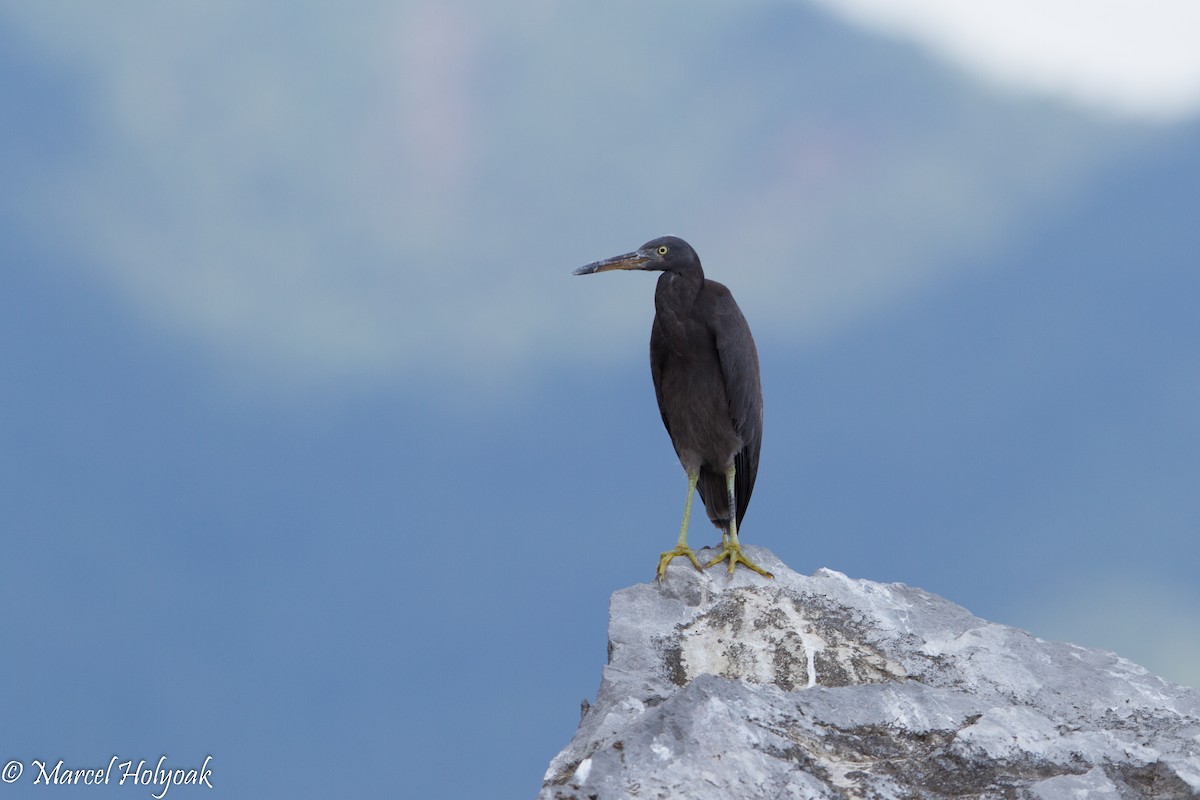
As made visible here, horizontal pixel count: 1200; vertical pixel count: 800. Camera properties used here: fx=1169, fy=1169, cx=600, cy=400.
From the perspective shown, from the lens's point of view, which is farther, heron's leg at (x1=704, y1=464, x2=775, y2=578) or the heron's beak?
the heron's beak

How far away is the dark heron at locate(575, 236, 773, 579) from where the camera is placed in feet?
24.3

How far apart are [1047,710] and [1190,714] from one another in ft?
2.35

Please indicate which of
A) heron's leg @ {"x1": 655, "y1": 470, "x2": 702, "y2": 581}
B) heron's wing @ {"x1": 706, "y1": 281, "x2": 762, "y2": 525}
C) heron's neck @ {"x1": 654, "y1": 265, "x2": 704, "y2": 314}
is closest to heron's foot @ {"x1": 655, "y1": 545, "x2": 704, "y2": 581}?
heron's leg @ {"x1": 655, "y1": 470, "x2": 702, "y2": 581}

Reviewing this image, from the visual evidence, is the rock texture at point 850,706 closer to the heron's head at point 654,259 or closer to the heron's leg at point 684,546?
the heron's leg at point 684,546

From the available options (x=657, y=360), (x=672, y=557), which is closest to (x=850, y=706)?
(x=672, y=557)

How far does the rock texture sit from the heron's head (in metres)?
1.89

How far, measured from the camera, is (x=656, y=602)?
22.1 ft

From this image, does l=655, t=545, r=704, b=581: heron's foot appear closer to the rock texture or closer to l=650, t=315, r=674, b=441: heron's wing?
the rock texture

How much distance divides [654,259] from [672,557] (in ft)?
6.15

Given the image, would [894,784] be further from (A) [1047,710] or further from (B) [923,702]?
(A) [1047,710]

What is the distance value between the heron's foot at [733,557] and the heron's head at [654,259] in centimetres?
176

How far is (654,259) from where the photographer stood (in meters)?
7.40

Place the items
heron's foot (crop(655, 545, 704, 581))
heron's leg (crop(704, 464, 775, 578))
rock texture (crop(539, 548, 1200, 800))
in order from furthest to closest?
heron's leg (crop(704, 464, 775, 578)), heron's foot (crop(655, 545, 704, 581)), rock texture (crop(539, 548, 1200, 800))

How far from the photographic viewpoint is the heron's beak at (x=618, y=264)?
290 inches
